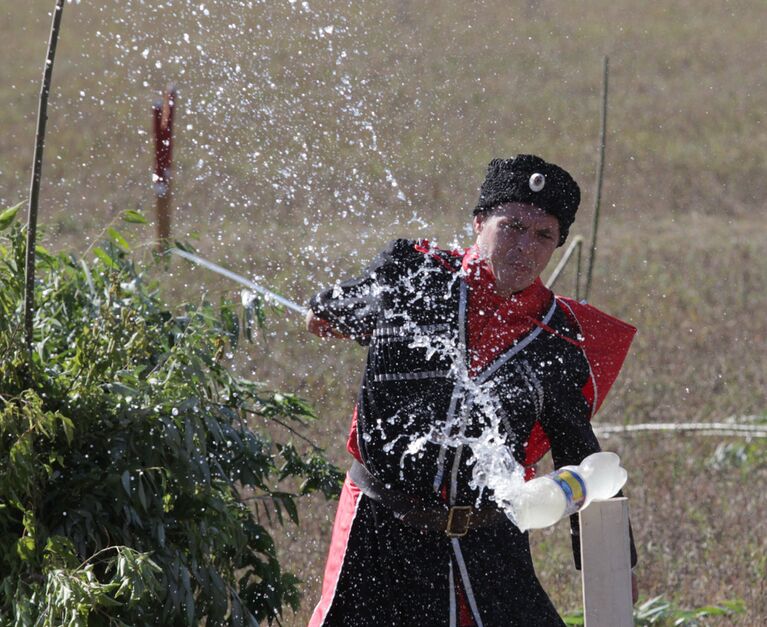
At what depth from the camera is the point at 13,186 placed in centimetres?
1188

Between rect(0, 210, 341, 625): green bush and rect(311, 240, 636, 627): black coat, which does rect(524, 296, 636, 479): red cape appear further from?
rect(0, 210, 341, 625): green bush

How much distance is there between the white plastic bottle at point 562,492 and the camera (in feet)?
7.89

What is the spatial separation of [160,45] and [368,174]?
5.75 meters

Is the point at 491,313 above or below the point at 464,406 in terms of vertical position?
above

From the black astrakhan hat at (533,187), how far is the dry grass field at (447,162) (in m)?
1.50

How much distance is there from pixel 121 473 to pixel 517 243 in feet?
3.63

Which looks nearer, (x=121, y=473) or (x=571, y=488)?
(x=571, y=488)

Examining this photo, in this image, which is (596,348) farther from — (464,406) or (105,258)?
(105,258)

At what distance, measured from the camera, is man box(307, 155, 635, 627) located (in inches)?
113

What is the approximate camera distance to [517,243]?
113 inches

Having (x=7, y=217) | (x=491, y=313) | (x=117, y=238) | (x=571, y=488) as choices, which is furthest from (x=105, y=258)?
(x=571, y=488)

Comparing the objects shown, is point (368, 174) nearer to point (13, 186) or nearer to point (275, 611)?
point (13, 186)

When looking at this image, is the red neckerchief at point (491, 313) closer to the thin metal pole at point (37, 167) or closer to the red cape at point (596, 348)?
the red cape at point (596, 348)

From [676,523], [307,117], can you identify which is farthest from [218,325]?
[307,117]
